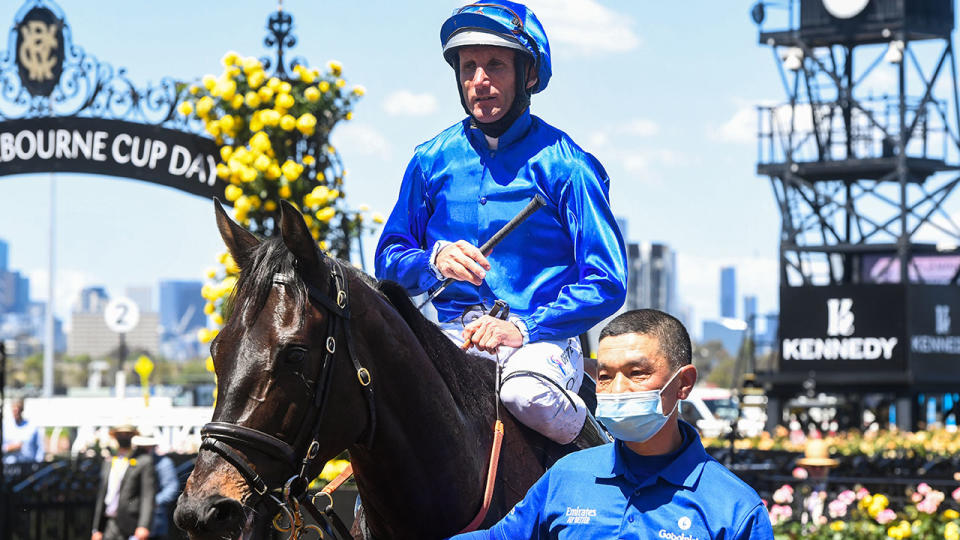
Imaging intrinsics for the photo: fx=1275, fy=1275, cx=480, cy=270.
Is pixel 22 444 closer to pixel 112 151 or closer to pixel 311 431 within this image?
pixel 112 151

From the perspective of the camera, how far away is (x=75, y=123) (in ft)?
37.3

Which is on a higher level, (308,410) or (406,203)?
(406,203)

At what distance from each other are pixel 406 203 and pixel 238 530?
1372mm

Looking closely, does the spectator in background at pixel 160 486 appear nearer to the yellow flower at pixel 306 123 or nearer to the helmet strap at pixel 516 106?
the yellow flower at pixel 306 123

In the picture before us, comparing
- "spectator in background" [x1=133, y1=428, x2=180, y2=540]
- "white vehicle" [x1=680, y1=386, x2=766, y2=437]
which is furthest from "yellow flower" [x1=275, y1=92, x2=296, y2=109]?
"white vehicle" [x1=680, y1=386, x2=766, y2=437]

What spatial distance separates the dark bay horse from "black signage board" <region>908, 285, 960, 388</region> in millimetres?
23610

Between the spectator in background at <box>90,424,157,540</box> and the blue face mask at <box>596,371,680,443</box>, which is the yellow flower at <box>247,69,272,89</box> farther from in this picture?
the blue face mask at <box>596,371,680,443</box>

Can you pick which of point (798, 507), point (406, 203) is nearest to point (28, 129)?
point (798, 507)

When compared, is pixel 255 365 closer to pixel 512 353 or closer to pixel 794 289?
pixel 512 353

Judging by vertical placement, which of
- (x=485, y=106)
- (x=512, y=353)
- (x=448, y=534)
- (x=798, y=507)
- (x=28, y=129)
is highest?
(x=28, y=129)

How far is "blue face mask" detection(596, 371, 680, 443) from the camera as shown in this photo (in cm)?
248

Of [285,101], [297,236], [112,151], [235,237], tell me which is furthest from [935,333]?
[297,236]

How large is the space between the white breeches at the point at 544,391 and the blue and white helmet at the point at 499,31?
82 centimetres

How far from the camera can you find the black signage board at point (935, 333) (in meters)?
25.6
